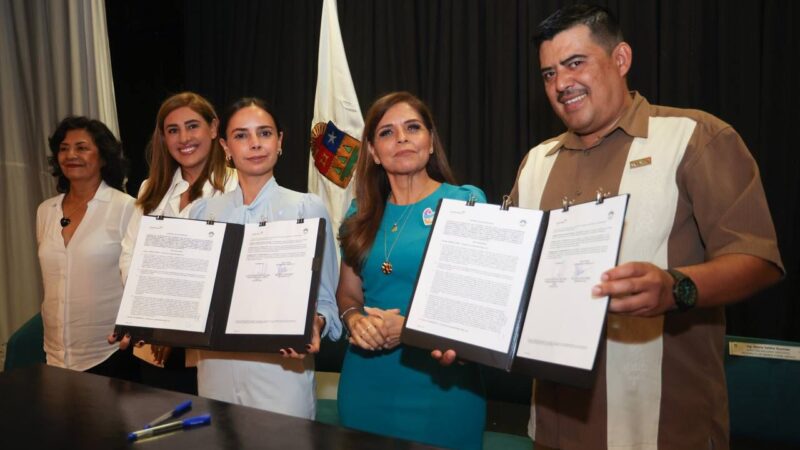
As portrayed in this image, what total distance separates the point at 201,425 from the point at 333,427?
0.33 m

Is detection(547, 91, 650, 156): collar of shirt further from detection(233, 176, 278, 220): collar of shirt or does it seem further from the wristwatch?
detection(233, 176, 278, 220): collar of shirt

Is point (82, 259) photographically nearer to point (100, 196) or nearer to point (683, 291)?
point (100, 196)

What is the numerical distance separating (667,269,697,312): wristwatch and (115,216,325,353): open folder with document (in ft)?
3.47

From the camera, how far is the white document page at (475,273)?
163 cm

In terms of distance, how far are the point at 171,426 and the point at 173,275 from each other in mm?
735

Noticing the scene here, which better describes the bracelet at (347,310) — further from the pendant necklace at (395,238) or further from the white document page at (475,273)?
the white document page at (475,273)

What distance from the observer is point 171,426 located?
156 centimetres

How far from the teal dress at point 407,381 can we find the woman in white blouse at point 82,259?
165 centimetres

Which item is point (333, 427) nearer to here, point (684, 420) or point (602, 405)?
point (602, 405)

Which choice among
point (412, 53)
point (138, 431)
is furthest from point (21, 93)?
point (138, 431)

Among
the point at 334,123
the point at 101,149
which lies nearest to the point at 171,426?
the point at 101,149

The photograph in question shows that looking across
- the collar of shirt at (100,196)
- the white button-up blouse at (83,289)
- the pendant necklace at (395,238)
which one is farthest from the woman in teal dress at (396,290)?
the collar of shirt at (100,196)

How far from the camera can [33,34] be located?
495 cm

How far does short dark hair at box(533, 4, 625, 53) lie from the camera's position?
1919 millimetres
